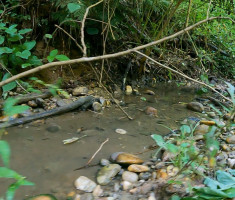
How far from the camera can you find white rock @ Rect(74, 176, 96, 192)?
1423 millimetres

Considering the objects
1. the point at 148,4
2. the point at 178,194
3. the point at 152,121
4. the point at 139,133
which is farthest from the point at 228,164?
the point at 148,4

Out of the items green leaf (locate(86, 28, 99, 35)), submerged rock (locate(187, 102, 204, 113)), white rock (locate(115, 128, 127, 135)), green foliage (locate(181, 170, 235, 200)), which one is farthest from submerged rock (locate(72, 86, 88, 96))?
green foliage (locate(181, 170, 235, 200))

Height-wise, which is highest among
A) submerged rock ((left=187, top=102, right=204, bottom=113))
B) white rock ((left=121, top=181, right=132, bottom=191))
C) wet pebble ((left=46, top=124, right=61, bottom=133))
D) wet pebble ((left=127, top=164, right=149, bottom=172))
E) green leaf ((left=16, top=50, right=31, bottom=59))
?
green leaf ((left=16, top=50, right=31, bottom=59))

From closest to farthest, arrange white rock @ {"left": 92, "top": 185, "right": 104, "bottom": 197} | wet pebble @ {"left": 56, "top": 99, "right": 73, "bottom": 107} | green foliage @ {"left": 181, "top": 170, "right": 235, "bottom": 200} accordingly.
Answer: green foliage @ {"left": 181, "top": 170, "right": 235, "bottom": 200}, white rock @ {"left": 92, "top": 185, "right": 104, "bottom": 197}, wet pebble @ {"left": 56, "top": 99, "right": 73, "bottom": 107}

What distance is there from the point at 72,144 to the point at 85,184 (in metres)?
0.50

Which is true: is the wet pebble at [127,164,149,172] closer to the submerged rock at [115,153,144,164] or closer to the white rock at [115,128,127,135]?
the submerged rock at [115,153,144,164]

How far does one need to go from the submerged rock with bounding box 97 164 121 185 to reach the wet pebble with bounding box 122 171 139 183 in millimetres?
59

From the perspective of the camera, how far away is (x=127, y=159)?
166 cm

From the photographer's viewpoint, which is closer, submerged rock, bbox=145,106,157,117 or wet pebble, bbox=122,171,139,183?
wet pebble, bbox=122,171,139,183

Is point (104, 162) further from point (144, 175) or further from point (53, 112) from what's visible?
point (53, 112)

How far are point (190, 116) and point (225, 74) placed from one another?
2.52 meters

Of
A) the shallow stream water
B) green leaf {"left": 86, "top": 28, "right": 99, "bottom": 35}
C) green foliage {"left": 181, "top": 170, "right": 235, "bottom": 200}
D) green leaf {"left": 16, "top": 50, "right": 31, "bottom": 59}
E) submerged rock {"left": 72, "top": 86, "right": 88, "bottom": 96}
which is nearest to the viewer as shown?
green foliage {"left": 181, "top": 170, "right": 235, "bottom": 200}

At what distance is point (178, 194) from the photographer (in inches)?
50.1

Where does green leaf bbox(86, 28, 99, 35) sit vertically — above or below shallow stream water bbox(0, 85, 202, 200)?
above
